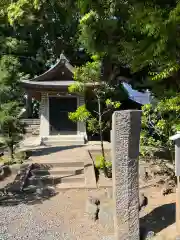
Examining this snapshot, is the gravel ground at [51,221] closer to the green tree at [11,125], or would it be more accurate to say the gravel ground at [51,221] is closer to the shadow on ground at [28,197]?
the shadow on ground at [28,197]

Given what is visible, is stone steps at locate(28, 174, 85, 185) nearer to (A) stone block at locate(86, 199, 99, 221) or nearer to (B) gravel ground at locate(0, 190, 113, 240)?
→ (B) gravel ground at locate(0, 190, 113, 240)

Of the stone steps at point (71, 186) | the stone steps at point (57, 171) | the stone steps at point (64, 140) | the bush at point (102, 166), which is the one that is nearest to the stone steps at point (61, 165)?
the stone steps at point (57, 171)

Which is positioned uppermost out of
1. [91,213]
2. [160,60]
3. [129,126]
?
[160,60]

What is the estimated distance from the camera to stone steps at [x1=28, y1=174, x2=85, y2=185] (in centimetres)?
982

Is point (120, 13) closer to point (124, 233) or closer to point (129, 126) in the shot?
point (129, 126)

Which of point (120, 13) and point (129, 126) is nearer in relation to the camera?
point (129, 126)

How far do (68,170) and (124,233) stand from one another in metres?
5.52

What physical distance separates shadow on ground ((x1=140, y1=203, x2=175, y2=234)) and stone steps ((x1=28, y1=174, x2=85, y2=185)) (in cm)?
383

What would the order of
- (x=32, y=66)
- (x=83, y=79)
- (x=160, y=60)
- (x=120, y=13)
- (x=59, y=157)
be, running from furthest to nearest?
(x=32, y=66)
(x=59, y=157)
(x=83, y=79)
(x=120, y=13)
(x=160, y=60)

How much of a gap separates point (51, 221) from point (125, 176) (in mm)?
2423

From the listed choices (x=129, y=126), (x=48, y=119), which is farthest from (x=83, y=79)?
Result: (x=48, y=119)

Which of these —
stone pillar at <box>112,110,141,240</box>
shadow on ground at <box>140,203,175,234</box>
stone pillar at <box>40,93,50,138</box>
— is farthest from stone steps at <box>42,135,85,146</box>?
stone pillar at <box>112,110,141,240</box>

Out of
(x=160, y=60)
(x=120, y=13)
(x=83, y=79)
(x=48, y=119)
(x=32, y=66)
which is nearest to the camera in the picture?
(x=160, y=60)

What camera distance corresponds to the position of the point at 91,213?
693 cm
